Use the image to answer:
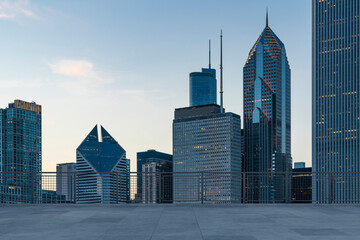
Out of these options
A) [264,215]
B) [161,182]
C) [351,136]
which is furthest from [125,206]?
[351,136]

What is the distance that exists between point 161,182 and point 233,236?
12.3 m

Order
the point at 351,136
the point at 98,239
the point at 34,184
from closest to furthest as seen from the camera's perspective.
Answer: the point at 98,239 → the point at 34,184 → the point at 351,136

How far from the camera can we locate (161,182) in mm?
24469

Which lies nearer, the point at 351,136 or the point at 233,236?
the point at 233,236

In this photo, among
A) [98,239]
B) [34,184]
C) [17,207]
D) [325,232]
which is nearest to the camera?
[98,239]

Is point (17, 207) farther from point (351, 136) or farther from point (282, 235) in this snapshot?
point (351, 136)

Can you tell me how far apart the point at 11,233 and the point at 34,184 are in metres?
12.4

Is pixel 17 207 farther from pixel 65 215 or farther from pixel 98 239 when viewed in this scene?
pixel 98 239

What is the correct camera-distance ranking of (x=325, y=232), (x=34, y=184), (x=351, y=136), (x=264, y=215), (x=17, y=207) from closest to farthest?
(x=325, y=232) → (x=264, y=215) → (x=17, y=207) → (x=34, y=184) → (x=351, y=136)

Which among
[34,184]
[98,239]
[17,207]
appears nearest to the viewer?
[98,239]

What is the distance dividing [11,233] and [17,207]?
10.7 m

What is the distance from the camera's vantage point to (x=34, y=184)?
25.3 m

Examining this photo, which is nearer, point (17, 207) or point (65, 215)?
point (65, 215)

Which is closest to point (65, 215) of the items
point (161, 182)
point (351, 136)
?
point (161, 182)
